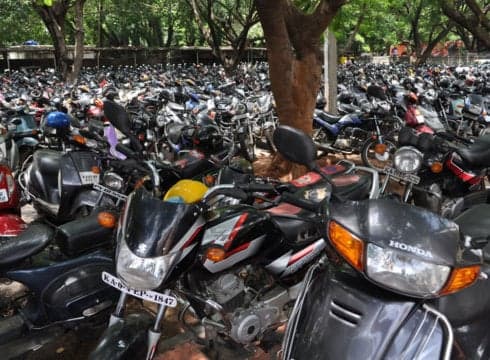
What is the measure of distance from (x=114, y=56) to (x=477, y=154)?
74.1ft

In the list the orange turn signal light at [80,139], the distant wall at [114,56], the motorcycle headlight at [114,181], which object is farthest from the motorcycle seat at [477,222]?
the distant wall at [114,56]

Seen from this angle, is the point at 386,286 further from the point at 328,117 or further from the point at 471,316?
the point at 328,117

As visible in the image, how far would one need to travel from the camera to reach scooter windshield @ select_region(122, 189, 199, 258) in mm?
1853

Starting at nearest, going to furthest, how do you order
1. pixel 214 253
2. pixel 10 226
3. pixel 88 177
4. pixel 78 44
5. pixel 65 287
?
pixel 214 253
pixel 65 287
pixel 10 226
pixel 88 177
pixel 78 44

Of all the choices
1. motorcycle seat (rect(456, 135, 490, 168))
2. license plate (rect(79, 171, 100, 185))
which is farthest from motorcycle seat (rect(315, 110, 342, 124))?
license plate (rect(79, 171, 100, 185))

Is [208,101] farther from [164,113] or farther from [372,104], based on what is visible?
[372,104]

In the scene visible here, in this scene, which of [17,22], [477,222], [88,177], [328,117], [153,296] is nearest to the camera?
[153,296]

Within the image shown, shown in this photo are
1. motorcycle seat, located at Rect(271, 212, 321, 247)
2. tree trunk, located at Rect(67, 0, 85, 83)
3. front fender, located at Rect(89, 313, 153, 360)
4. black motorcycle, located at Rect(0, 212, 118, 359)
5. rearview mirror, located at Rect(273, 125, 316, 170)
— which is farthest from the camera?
tree trunk, located at Rect(67, 0, 85, 83)

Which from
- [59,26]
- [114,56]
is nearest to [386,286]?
[59,26]

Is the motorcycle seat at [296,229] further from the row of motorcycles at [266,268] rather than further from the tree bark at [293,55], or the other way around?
the tree bark at [293,55]

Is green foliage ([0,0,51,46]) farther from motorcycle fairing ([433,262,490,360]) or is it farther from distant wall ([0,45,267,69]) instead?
motorcycle fairing ([433,262,490,360])

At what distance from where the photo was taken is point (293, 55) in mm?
5711

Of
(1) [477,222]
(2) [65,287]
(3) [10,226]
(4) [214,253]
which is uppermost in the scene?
(1) [477,222]

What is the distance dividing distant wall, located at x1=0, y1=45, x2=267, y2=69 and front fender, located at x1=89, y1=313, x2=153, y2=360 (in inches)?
742
